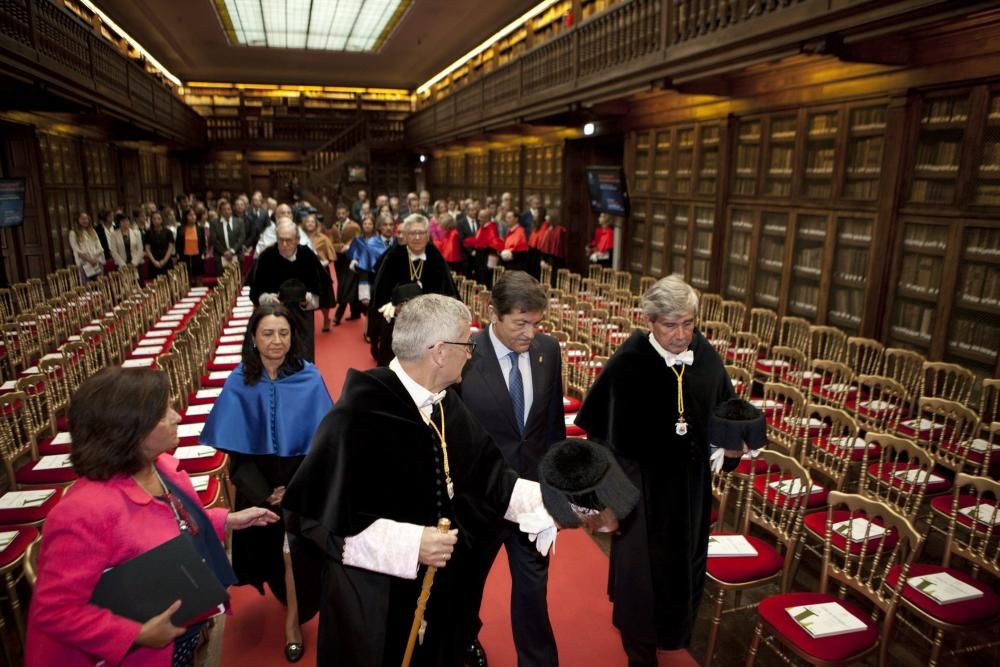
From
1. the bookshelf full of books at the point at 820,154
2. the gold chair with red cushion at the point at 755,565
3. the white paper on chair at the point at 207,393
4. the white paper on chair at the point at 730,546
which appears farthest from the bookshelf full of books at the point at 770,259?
the white paper on chair at the point at 207,393

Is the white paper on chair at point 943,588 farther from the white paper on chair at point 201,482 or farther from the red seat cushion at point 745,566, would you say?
the white paper on chair at point 201,482

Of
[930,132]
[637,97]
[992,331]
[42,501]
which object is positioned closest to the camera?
[42,501]

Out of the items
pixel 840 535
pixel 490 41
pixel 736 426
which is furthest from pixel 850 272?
pixel 490 41

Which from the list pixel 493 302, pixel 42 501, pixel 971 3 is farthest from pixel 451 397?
pixel 971 3

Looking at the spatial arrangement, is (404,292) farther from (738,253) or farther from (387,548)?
(738,253)

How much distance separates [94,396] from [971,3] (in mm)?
5989

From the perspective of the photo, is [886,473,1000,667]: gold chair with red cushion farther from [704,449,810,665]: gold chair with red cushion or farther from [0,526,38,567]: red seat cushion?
[0,526,38,567]: red seat cushion

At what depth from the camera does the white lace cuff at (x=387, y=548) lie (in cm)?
183

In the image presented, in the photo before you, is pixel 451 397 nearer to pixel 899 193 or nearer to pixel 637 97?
pixel 899 193

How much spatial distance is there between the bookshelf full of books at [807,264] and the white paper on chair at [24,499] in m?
8.29

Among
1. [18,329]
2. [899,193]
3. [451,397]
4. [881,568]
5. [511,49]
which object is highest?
[511,49]

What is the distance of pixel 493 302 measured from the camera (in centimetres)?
304

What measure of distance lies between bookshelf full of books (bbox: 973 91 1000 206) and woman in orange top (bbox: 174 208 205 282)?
46.7 feet

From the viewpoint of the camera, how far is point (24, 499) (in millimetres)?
3771
